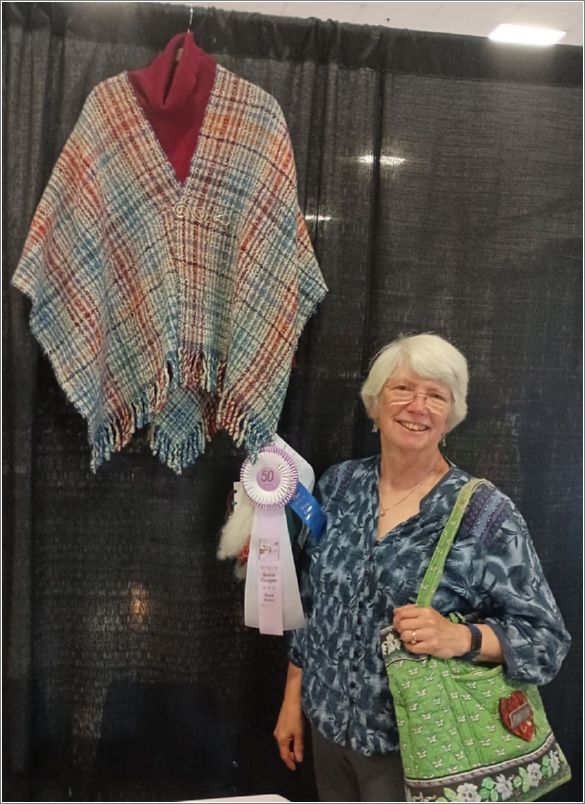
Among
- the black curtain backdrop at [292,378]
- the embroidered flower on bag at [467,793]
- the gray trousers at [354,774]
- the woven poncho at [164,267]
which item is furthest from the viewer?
the black curtain backdrop at [292,378]

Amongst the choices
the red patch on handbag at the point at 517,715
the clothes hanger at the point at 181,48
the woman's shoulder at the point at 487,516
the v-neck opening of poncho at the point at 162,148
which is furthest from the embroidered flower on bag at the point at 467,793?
the clothes hanger at the point at 181,48

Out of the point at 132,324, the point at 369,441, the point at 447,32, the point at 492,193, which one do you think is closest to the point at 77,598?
the point at 132,324

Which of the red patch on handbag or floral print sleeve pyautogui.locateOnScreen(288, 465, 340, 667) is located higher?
floral print sleeve pyautogui.locateOnScreen(288, 465, 340, 667)

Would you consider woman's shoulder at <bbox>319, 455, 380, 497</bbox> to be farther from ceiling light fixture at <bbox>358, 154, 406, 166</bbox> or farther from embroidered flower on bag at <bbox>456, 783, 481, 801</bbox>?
ceiling light fixture at <bbox>358, 154, 406, 166</bbox>

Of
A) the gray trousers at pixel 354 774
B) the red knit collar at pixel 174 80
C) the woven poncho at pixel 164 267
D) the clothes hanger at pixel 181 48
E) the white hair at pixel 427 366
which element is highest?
the clothes hanger at pixel 181 48

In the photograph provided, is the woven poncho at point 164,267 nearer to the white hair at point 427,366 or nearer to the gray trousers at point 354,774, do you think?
the white hair at point 427,366

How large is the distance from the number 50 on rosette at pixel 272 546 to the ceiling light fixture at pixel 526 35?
3.20ft

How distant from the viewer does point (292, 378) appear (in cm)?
146

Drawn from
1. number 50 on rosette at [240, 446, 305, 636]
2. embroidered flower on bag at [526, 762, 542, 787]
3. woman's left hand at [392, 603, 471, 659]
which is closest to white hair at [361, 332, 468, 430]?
number 50 on rosette at [240, 446, 305, 636]

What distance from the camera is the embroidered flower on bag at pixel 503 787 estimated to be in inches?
41.8

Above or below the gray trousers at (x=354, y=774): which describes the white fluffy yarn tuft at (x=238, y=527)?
above

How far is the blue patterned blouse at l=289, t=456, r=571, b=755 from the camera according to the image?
44.3 inches

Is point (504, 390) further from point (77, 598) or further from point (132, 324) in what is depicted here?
point (77, 598)

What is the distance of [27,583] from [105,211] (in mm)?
738
